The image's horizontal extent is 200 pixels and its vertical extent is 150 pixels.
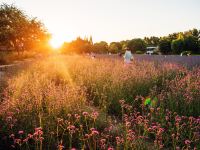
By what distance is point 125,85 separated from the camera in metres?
8.02

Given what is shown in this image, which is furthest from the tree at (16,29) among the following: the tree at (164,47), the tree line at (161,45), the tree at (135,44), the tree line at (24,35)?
the tree at (135,44)

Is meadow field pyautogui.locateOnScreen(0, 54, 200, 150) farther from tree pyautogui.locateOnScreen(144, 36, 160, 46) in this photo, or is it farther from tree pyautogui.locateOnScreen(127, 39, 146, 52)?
tree pyautogui.locateOnScreen(144, 36, 160, 46)

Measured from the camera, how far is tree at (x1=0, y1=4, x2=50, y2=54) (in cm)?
3161

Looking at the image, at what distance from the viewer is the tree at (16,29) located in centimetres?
3161

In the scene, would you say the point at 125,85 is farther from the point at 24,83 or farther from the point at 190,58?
the point at 190,58

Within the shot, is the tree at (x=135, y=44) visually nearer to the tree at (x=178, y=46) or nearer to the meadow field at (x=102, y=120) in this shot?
the tree at (x=178, y=46)

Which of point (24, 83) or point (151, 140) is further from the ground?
point (24, 83)

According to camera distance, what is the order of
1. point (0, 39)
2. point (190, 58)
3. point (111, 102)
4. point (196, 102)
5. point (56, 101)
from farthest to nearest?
point (0, 39) < point (190, 58) < point (111, 102) < point (196, 102) < point (56, 101)

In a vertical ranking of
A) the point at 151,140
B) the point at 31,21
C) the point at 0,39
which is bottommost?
the point at 151,140

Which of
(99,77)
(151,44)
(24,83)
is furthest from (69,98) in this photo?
(151,44)

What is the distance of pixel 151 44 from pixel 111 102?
10088 centimetres

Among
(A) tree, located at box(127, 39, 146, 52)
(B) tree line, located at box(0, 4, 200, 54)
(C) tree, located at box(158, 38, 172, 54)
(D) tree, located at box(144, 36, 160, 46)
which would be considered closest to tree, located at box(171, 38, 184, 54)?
(B) tree line, located at box(0, 4, 200, 54)

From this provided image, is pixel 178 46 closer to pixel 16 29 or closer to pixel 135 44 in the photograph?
pixel 135 44

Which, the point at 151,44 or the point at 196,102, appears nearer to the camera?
the point at 196,102
